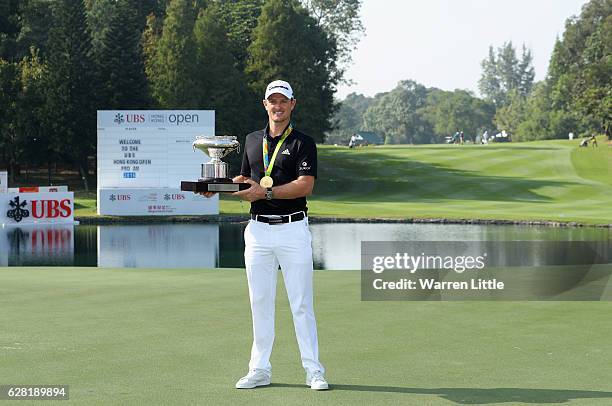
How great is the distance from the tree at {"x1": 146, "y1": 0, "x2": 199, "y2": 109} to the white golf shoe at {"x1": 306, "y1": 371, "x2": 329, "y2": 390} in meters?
58.8

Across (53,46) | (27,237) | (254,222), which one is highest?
(53,46)

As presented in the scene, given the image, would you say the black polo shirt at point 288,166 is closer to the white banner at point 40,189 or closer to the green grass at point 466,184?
the white banner at point 40,189

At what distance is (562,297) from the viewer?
14773 mm

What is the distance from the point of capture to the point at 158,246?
3456 cm

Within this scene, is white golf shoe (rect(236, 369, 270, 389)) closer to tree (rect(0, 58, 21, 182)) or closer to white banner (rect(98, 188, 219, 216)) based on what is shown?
white banner (rect(98, 188, 219, 216))

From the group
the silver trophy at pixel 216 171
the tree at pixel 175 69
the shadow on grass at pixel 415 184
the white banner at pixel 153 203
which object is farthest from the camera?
the tree at pixel 175 69

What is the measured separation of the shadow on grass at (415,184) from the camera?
65.6m

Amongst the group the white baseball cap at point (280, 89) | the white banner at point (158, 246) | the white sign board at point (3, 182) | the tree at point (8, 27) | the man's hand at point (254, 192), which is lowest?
the white banner at point (158, 246)

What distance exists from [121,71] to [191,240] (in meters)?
28.7

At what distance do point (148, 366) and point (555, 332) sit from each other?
4725 mm

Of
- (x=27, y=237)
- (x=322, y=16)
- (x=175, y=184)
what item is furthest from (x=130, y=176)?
(x=322, y=16)

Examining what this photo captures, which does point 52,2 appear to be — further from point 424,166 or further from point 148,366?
point 148,366

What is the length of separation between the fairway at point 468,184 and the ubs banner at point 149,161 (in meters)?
4.84

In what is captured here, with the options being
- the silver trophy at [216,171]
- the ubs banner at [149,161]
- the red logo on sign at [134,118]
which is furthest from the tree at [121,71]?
the silver trophy at [216,171]
